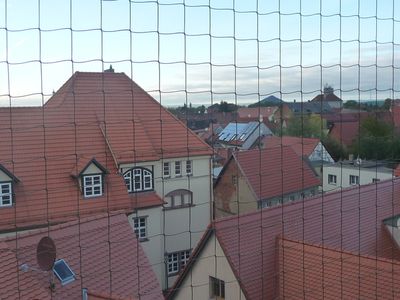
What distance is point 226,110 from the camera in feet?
4.36

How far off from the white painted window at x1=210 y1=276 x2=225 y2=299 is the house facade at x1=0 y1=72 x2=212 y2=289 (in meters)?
0.34

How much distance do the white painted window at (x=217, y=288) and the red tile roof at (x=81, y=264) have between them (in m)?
0.40

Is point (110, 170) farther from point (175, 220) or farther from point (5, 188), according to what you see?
point (5, 188)

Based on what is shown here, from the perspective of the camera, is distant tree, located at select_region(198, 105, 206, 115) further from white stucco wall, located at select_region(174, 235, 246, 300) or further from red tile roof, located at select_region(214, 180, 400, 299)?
white stucco wall, located at select_region(174, 235, 246, 300)

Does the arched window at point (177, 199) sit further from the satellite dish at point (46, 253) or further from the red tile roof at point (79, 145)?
the satellite dish at point (46, 253)

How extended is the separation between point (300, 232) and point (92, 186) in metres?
1.83

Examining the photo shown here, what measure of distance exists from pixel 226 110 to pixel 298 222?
7.19 ft

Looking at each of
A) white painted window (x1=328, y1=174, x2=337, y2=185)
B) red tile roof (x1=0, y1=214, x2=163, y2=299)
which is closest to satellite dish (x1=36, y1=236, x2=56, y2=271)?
red tile roof (x1=0, y1=214, x2=163, y2=299)

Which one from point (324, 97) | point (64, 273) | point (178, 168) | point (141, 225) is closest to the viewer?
point (324, 97)

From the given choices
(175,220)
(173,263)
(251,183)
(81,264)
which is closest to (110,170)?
(175,220)

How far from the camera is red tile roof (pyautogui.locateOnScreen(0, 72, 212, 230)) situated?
2360 millimetres

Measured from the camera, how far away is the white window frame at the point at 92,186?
4.36 meters

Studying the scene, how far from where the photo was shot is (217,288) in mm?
2855

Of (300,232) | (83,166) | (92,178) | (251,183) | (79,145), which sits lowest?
(300,232)
